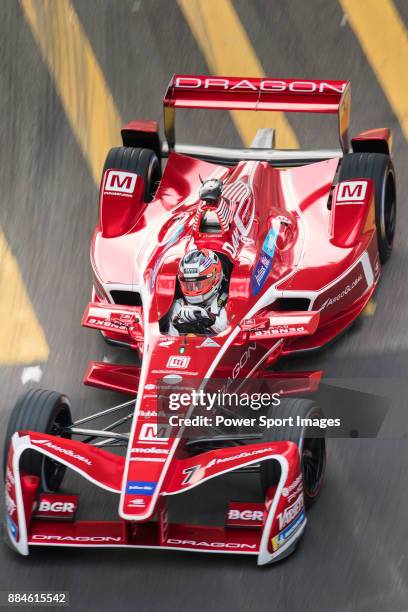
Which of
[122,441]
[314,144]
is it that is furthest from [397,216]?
[122,441]

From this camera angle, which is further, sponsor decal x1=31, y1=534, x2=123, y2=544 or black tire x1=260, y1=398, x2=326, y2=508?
black tire x1=260, y1=398, x2=326, y2=508

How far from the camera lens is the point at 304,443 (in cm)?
1132

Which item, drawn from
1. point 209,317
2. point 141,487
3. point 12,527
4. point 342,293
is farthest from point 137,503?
point 342,293

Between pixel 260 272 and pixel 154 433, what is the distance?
229cm

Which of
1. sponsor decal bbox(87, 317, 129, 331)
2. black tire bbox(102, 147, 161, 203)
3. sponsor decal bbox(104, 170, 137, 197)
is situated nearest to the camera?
sponsor decal bbox(87, 317, 129, 331)

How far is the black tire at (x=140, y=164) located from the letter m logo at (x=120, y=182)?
15 cm

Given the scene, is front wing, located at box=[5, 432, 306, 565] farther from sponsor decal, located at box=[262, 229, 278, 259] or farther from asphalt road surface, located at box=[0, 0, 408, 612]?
sponsor decal, located at box=[262, 229, 278, 259]

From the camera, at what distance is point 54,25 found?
1836 centimetres

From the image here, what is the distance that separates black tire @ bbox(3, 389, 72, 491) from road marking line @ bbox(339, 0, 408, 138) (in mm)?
7042

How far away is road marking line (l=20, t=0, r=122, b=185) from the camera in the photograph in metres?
17.3

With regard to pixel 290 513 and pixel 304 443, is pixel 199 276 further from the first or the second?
pixel 290 513

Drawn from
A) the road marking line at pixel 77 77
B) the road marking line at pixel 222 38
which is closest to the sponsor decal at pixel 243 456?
the road marking line at pixel 77 77

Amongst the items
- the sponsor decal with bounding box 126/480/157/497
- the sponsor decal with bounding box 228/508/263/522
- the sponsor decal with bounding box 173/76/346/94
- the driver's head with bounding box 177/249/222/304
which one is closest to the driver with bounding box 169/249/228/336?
the driver's head with bounding box 177/249/222/304

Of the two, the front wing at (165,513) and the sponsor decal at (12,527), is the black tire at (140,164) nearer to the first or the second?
the front wing at (165,513)
